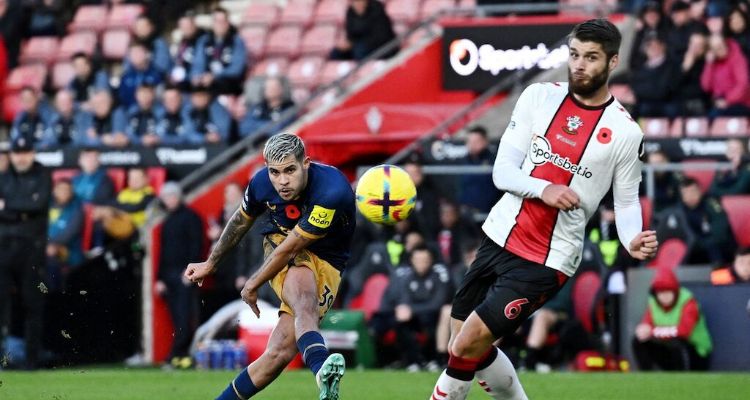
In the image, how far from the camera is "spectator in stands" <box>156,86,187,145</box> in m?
19.2

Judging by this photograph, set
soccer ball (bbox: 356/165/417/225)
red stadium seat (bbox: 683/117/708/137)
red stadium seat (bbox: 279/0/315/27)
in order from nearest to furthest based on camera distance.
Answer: soccer ball (bbox: 356/165/417/225) < red stadium seat (bbox: 683/117/708/137) < red stadium seat (bbox: 279/0/315/27)

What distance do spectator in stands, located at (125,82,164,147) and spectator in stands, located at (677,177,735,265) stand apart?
7400 millimetres

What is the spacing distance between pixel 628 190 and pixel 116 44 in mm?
15560

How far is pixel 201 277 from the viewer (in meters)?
8.56

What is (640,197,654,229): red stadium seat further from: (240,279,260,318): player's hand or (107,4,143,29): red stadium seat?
(107,4,143,29): red stadium seat

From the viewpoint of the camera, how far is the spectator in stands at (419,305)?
595 inches

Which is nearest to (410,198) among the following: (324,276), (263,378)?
(324,276)

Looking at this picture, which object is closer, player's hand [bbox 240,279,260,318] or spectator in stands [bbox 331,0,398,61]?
player's hand [bbox 240,279,260,318]

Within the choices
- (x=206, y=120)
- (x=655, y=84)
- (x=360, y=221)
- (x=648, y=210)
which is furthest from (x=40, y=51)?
(x=648, y=210)

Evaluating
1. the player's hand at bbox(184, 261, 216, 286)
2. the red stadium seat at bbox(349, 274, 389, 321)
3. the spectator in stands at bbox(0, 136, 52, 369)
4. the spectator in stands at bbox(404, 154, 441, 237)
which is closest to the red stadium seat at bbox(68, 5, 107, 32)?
the spectator in stands at bbox(0, 136, 52, 369)

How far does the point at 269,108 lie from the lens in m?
19.0

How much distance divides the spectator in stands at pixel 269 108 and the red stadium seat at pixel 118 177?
5.15 ft

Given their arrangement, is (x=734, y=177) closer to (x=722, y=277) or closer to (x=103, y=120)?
(x=722, y=277)

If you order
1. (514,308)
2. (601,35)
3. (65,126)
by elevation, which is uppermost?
(601,35)
